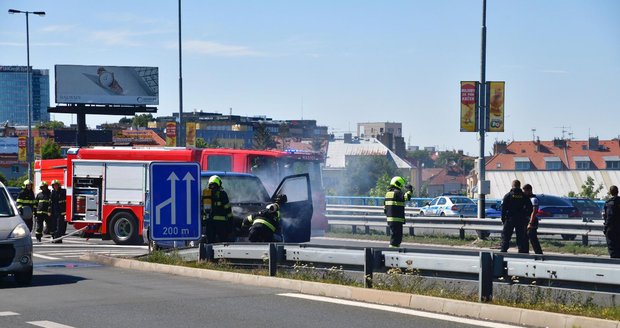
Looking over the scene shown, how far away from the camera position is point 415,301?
1224cm

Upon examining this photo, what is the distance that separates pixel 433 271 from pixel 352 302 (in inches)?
A: 42.4

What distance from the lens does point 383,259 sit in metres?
13.7

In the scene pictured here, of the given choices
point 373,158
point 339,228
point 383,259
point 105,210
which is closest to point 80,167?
point 105,210

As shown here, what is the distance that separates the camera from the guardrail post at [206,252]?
17.3 meters

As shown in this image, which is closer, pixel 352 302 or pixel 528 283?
pixel 528 283

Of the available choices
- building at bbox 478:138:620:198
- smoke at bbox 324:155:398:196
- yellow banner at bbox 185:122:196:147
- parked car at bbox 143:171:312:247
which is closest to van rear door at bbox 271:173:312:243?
parked car at bbox 143:171:312:247

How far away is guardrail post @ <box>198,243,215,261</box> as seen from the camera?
1730 centimetres

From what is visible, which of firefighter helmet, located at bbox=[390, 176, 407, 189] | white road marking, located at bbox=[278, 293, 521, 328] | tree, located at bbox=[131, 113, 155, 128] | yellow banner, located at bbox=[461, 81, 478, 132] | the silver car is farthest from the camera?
tree, located at bbox=[131, 113, 155, 128]

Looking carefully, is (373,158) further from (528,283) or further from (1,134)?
(528,283)

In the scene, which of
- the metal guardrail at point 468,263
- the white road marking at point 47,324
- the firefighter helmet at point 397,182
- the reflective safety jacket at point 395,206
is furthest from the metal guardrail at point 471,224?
the white road marking at point 47,324

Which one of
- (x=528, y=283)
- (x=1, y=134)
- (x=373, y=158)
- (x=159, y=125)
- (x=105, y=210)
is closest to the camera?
(x=528, y=283)

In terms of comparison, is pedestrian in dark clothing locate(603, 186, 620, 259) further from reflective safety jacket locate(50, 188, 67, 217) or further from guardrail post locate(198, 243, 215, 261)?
reflective safety jacket locate(50, 188, 67, 217)

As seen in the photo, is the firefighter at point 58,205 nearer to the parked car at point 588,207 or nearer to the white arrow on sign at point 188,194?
the white arrow on sign at point 188,194

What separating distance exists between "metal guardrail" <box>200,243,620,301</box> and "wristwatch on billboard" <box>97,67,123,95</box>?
2286 inches
